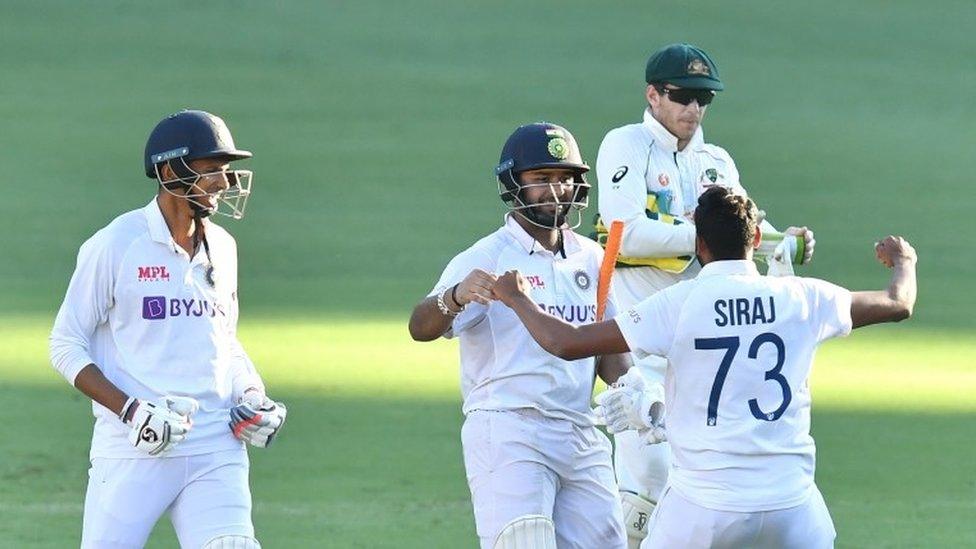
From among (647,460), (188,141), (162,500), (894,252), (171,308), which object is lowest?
(647,460)

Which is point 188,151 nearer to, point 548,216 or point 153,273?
point 153,273

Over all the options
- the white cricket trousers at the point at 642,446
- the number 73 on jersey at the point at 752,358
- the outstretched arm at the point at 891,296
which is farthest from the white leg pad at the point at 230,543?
the outstretched arm at the point at 891,296

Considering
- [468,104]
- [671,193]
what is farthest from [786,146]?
[671,193]

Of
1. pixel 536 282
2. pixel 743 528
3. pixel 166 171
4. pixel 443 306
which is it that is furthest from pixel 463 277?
pixel 743 528

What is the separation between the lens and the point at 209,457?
626 cm

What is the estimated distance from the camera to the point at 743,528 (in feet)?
18.8

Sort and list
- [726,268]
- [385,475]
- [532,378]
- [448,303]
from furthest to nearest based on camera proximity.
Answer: [385,475]
[532,378]
[448,303]
[726,268]

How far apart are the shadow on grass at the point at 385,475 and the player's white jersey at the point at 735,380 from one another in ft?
9.50

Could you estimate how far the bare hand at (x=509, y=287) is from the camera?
600 centimetres

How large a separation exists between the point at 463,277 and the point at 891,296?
141 centimetres

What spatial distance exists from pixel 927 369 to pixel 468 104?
673 cm

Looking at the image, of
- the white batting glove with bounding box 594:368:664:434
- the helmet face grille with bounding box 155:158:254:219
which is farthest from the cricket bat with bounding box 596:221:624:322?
the helmet face grille with bounding box 155:158:254:219

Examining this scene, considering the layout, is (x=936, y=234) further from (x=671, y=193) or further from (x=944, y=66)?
(x=671, y=193)

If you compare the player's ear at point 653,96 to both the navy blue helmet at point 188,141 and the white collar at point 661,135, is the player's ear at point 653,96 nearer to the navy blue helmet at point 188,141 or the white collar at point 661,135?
the white collar at point 661,135
